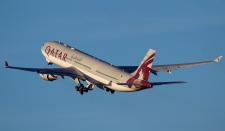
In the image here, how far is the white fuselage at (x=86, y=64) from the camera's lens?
147375 millimetres

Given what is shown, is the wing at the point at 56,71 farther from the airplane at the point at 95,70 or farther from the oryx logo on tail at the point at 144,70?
the oryx logo on tail at the point at 144,70

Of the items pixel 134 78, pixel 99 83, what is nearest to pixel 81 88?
pixel 99 83

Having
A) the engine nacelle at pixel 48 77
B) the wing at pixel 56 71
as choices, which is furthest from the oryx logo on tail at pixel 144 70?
the engine nacelle at pixel 48 77

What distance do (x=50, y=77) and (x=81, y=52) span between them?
855 cm

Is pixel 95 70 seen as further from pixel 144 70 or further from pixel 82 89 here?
pixel 144 70

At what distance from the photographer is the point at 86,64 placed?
519 ft

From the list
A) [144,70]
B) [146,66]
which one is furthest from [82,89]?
[146,66]

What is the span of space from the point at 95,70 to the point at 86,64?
4234 mm

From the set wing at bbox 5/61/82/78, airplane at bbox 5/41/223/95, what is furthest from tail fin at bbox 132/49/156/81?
wing at bbox 5/61/82/78

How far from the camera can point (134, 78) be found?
5674 inches

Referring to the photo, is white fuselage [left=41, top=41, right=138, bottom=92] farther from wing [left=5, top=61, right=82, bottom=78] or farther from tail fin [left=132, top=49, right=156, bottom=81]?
tail fin [left=132, top=49, right=156, bottom=81]

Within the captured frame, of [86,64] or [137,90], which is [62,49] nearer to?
[86,64]

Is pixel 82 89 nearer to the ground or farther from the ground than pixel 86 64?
nearer to the ground

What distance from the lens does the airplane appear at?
469ft
